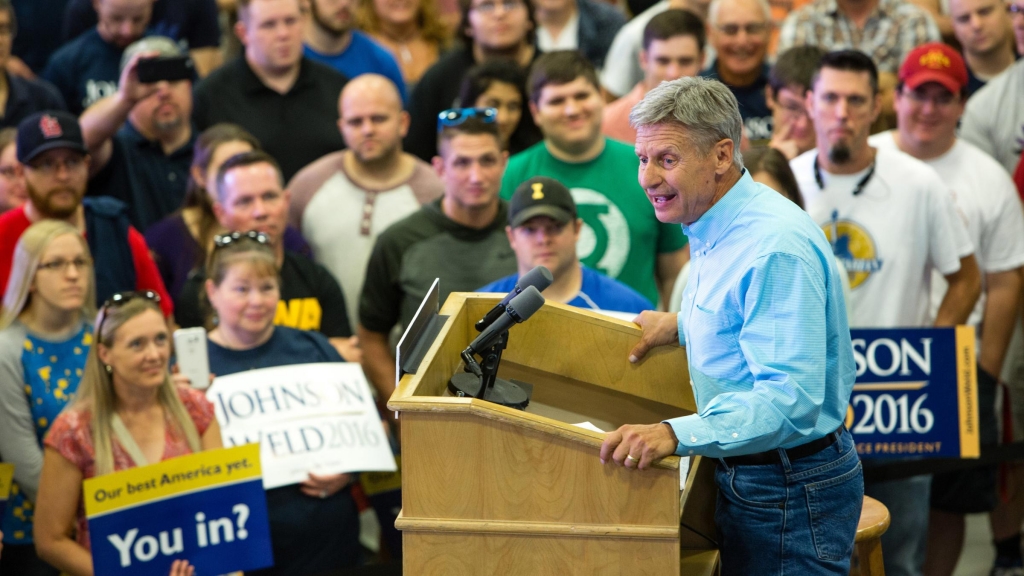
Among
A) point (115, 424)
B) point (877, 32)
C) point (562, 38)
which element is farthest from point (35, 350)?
point (877, 32)

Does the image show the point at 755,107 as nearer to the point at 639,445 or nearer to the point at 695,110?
the point at 695,110

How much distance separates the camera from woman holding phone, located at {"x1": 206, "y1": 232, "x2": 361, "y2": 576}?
14.8ft

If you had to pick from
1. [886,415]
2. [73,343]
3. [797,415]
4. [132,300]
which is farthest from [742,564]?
[73,343]

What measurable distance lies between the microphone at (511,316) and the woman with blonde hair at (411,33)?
4717 millimetres

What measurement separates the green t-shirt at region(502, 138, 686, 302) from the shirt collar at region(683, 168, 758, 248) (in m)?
2.47

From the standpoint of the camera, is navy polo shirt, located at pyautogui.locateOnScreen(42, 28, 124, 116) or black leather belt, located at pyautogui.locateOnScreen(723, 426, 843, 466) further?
navy polo shirt, located at pyautogui.locateOnScreen(42, 28, 124, 116)

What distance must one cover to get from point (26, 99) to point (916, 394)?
14.3ft

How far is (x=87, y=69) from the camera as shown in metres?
6.47

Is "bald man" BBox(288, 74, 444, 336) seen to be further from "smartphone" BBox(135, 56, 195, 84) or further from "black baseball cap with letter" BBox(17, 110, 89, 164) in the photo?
"black baseball cap with letter" BBox(17, 110, 89, 164)

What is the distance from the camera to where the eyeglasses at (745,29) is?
6094 millimetres

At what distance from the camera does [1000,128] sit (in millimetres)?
6066

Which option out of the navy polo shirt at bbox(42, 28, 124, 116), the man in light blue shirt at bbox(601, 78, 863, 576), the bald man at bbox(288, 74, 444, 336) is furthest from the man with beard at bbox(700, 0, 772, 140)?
the man in light blue shirt at bbox(601, 78, 863, 576)

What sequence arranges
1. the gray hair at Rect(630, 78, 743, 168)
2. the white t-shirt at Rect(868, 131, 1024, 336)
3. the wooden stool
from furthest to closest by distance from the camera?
1. the white t-shirt at Rect(868, 131, 1024, 336)
2. the wooden stool
3. the gray hair at Rect(630, 78, 743, 168)

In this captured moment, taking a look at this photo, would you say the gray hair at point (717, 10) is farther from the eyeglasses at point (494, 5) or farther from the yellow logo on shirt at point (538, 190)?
the yellow logo on shirt at point (538, 190)
